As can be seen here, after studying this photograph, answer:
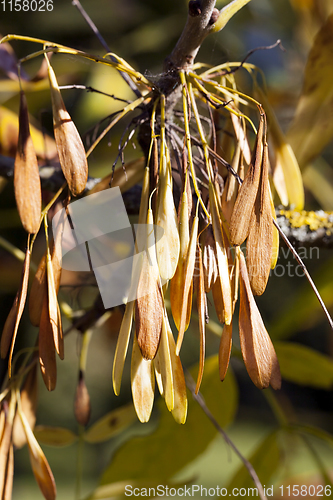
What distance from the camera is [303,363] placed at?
1.09ft

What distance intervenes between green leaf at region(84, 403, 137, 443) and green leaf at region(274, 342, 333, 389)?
159mm

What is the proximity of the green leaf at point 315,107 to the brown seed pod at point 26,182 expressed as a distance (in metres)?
0.26

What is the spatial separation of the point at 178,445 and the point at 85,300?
18 cm

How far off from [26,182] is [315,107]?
0.28 m

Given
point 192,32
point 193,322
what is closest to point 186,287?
point 192,32

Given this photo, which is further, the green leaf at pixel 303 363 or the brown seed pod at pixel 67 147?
the green leaf at pixel 303 363

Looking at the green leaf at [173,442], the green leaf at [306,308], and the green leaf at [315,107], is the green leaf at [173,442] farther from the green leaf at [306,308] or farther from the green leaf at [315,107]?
the green leaf at [315,107]

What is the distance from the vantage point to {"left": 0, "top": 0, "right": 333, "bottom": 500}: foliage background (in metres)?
0.35

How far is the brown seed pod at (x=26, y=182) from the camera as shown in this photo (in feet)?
0.50

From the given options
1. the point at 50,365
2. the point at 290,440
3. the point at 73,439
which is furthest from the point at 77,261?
the point at 290,440

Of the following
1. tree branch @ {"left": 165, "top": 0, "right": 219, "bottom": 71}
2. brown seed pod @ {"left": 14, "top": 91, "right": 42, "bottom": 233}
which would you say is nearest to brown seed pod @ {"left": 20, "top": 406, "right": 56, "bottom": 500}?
brown seed pod @ {"left": 14, "top": 91, "right": 42, "bottom": 233}

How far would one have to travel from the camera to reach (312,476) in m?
0.44

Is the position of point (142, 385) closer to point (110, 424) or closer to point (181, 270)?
A: point (181, 270)

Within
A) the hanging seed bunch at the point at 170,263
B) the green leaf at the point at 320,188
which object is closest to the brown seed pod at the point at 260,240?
the hanging seed bunch at the point at 170,263
